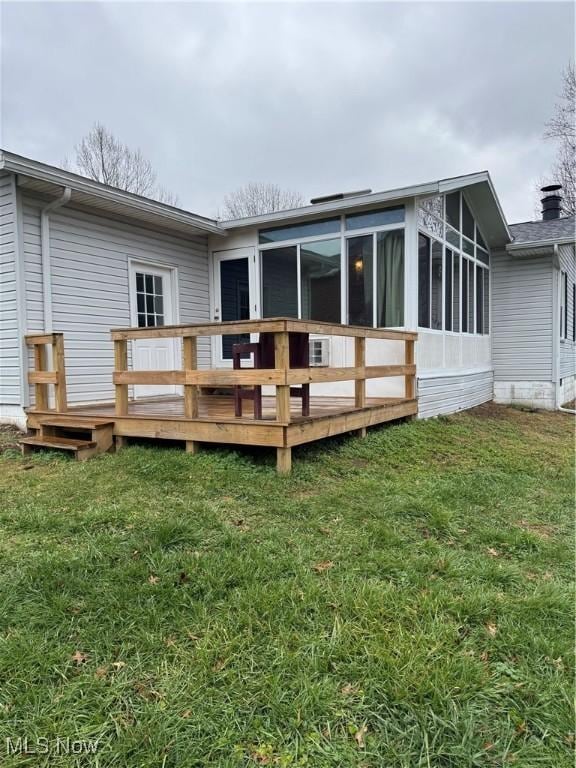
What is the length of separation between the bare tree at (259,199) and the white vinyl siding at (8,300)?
19.3 metres

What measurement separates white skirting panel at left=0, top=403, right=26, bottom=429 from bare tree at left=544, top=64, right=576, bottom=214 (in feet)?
55.5

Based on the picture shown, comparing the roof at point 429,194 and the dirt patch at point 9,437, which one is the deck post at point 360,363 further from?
the dirt patch at point 9,437

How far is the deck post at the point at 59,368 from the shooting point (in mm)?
4969

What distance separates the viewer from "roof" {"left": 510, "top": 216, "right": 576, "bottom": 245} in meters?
9.29

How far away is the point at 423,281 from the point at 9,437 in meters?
5.58

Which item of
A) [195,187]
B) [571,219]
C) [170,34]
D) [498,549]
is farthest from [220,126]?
[498,549]

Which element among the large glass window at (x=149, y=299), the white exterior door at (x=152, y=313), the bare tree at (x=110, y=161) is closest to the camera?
the white exterior door at (x=152, y=313)

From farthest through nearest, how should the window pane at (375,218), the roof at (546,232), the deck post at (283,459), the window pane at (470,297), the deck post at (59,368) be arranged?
the roof at (546,232) → the window pane at (470,297) → the window pane at (375,218) → the deck post at (59,368) → the deck post at (283,459)

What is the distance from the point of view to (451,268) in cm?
807

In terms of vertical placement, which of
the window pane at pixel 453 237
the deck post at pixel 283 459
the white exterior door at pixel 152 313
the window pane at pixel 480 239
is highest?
the window pane at pixel 480 239

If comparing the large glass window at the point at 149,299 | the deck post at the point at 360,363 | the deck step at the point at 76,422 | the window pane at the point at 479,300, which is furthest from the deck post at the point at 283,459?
the window pane at the point at 479,300

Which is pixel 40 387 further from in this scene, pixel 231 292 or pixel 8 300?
pixel 231 292

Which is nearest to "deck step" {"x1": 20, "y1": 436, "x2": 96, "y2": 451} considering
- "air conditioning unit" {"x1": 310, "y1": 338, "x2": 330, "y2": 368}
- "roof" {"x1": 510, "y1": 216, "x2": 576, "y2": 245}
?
"air conditioning unit" {"x1": 310, "y1": 338, "x2": 330, "y2": 368}

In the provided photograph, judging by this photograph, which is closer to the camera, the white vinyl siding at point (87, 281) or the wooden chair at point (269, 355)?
the wooden chair at point (269, 355)
